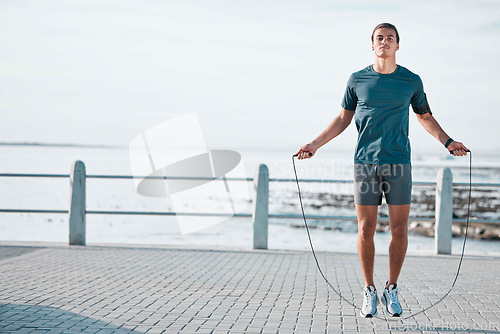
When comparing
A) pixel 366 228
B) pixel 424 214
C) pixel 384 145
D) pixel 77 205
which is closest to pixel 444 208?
pixel 366 228

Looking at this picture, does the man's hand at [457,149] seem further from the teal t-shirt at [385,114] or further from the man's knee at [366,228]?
the man's knee at [366,228]

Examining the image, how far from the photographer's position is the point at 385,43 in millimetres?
4883

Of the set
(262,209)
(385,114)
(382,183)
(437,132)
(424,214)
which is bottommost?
(424,214)

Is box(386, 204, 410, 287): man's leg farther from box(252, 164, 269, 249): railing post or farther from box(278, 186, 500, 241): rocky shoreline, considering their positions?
box(278, 186, 500, 241): rocky shoreline

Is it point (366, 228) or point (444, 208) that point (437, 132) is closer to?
point (366, 228)

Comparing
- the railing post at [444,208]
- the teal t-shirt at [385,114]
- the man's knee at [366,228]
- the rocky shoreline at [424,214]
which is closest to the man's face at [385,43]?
the teal t-shirt at [385,114]

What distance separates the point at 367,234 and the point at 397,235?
0.24m

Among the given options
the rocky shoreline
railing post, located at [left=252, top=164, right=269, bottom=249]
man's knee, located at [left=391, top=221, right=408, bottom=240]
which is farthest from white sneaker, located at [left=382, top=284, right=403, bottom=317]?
the rocky shoreline

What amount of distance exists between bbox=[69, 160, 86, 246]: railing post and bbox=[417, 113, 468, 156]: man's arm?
6458mm

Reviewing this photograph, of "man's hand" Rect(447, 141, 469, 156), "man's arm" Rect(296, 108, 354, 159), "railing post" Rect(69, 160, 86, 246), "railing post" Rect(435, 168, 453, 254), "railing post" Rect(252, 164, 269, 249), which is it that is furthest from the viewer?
"railing post" Rect(69, 160, 86, 246)

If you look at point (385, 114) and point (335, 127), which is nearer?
point (385, 114)

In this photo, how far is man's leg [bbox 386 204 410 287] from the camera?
16.3 ft

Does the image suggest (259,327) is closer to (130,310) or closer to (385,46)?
(130,310)

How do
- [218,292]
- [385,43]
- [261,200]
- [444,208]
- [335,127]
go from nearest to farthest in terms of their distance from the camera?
[385,43] < [335,127] < [218,292] < [444,208] < [261,200]
